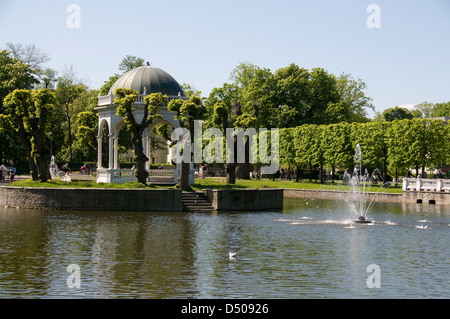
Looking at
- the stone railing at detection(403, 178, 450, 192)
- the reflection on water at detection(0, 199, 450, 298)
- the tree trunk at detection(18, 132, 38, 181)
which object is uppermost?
the tree trunk at detection(18, 132, 38, 181)

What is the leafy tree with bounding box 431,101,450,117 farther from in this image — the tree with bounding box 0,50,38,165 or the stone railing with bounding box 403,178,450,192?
the tree with bounding box 0,50,38,165

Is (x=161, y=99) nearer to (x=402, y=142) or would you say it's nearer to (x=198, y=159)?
(x=402, y=142)

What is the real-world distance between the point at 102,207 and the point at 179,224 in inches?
387

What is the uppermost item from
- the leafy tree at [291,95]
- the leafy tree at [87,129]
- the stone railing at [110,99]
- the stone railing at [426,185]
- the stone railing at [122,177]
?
the leafy tree at [291,95]

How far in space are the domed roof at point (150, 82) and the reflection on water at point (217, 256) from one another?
58.2 ft

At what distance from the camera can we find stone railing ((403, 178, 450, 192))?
5881 cm

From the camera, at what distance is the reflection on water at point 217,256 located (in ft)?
61.8

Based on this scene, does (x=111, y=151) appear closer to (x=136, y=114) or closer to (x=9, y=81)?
(x=136, y=114)

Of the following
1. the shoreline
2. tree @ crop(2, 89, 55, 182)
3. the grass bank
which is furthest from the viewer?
tree @ crop(2, 89, 55, 182)

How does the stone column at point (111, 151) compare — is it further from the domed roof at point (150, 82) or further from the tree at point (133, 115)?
the tree at point (133, 115)

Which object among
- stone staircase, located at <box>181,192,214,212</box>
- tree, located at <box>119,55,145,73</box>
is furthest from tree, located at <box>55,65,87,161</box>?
stone staircase, located at <box>181,192,214,212</box>

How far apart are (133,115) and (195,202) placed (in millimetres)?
8525

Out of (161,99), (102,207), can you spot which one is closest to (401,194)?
(161,99)

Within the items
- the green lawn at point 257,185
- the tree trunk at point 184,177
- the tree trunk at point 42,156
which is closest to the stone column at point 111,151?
the tree trunk at point 42,156
